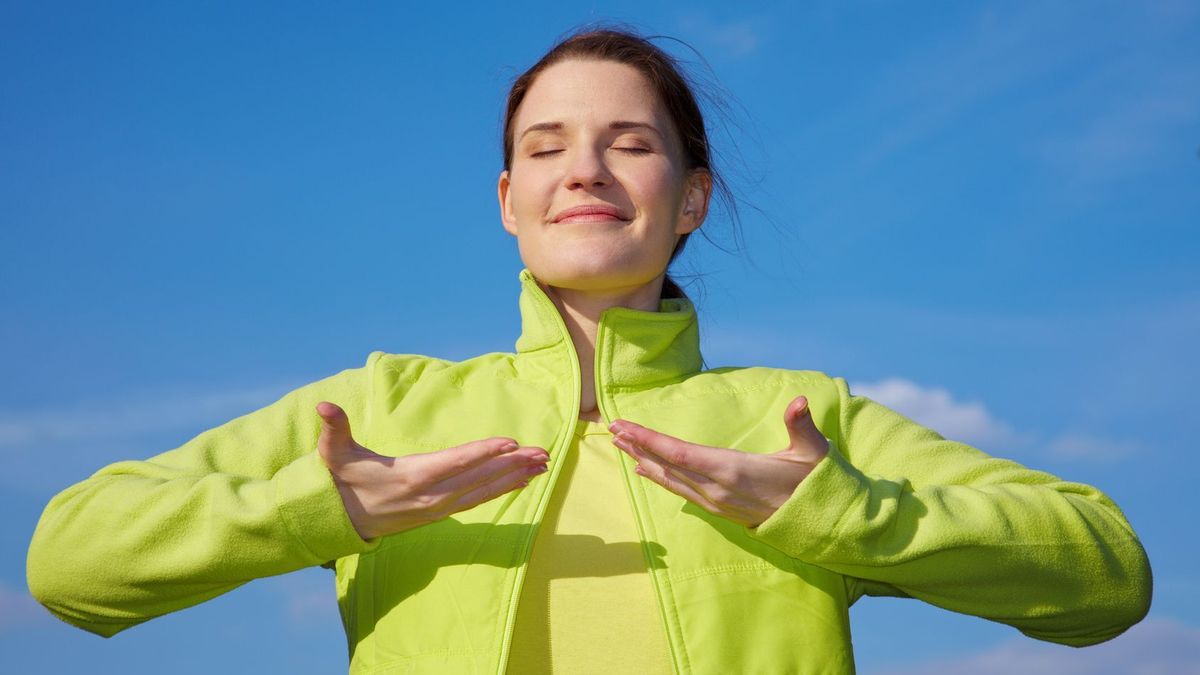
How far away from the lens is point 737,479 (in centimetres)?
319

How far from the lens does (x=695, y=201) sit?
14.7 feet

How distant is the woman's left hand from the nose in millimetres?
1000

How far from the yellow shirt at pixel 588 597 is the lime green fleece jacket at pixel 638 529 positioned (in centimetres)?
7

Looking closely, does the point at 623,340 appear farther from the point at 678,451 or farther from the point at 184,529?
the point at 184,529

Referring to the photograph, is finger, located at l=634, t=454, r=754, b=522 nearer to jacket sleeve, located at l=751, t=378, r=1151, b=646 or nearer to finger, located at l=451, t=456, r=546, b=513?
jacket sleeve, located at l=751, t=378, r=1151, b=646

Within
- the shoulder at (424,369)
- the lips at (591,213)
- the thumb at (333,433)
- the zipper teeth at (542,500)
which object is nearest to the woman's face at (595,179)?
the lips at (591,213)

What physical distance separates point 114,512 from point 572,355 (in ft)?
4.24

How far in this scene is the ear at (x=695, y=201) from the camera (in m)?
4.43

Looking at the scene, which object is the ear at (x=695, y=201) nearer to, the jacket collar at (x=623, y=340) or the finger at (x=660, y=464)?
the jacket collar at (x=623, y=340)

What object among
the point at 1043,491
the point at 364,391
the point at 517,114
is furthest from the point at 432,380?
the point at 1043,491

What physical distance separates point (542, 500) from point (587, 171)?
98cm

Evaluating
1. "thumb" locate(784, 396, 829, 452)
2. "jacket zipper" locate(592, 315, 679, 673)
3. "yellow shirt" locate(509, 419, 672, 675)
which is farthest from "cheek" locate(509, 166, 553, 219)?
"thumb" locate(784, 396, 829, 452)

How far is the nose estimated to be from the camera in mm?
3949

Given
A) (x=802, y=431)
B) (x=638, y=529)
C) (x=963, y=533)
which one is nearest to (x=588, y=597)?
(x=638, y=529)
